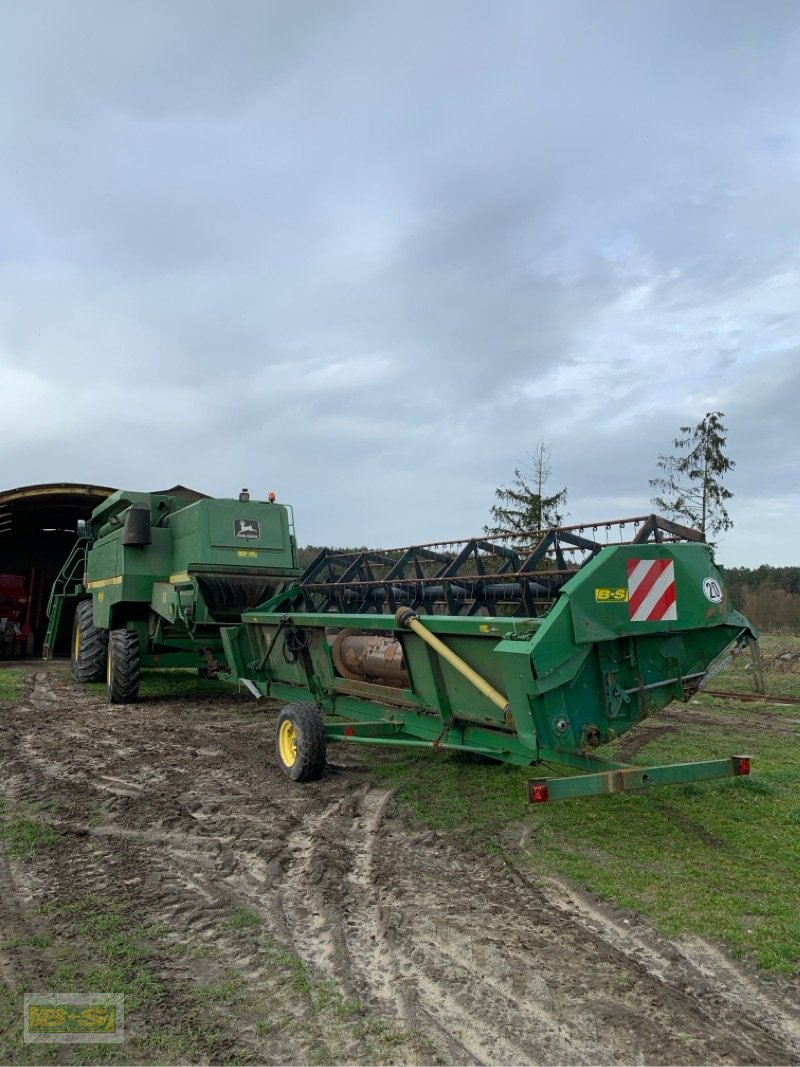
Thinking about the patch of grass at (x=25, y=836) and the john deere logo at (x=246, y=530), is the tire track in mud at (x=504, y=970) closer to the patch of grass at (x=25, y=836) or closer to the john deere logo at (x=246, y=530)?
the patch of grass at (x=25, y=836)

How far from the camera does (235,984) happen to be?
318 cm

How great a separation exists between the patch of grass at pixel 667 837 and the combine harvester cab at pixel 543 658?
1.59ft

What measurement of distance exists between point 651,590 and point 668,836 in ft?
5.18

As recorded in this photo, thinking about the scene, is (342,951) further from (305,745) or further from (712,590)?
(712,590)

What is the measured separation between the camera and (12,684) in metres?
12.9

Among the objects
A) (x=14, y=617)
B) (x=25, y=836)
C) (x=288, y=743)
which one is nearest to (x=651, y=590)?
(x=288, y=743)

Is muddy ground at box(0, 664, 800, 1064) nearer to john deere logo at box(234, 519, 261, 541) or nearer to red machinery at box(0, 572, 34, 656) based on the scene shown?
john deere logo at box(234, 519, 261, 541)

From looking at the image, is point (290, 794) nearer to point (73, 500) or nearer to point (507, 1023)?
point (507, 1023)

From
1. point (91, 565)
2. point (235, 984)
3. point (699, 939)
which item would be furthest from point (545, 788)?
point (91, 565)

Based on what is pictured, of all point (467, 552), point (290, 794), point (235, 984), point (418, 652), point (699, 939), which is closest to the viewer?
point (235, 984)

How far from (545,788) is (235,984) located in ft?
5.92

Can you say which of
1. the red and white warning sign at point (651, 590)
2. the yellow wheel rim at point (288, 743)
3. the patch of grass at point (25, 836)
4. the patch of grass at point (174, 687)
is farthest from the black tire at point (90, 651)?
the red and white warning sign at point (651, 590)

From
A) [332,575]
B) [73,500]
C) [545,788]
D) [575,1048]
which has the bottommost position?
[575,1048]

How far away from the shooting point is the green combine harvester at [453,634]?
4.70 meters
